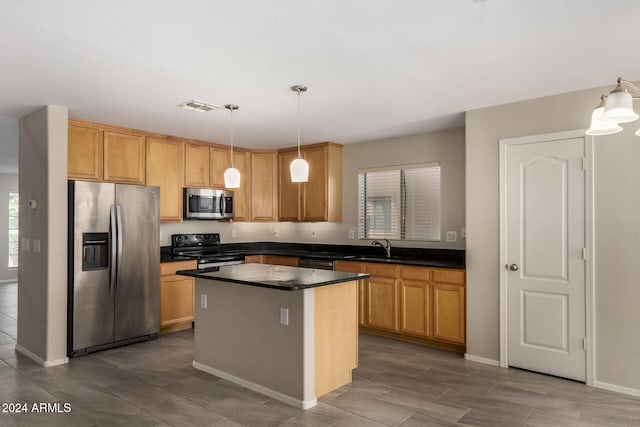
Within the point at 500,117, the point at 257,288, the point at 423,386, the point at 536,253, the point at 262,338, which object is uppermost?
the point at 500,117

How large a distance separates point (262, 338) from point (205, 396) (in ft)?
1.94

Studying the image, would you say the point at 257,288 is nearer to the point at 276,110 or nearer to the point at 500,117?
the point at 276,110

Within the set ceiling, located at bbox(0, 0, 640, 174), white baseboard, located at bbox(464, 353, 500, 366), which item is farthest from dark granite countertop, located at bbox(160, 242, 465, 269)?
ceiling, located at bbox(0, 0, 640, 174)

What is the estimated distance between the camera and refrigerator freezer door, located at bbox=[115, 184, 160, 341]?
447 cm

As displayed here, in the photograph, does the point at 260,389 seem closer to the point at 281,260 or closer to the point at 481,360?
the point at 481,360

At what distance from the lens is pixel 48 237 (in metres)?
3.93

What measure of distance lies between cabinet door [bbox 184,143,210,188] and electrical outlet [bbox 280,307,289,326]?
290 centimetres

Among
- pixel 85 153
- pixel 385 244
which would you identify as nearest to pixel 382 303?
pixel 385 244

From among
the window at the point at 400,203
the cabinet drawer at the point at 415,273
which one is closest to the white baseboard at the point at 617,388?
the cabinet drawer at the point at 415,273

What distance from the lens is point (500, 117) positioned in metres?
3.91

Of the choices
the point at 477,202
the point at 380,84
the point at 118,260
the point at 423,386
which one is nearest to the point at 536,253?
the point at 477,202

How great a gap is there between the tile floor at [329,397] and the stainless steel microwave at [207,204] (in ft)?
6.40

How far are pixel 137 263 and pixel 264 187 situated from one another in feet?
7.41

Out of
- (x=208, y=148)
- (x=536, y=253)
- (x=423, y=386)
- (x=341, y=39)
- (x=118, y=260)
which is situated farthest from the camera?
(x=208, y=148)
